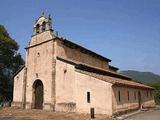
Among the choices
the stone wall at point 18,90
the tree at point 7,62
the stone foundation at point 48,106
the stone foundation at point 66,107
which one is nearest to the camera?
the stone foundation at point 66,107

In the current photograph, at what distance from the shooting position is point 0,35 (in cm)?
3769

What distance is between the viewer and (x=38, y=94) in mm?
26875

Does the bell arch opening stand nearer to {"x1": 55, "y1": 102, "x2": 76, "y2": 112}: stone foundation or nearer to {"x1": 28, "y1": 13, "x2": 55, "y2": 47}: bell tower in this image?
{"x1": 55, "y1": 102, "x2": 76, "y2": 112}: stone foundation

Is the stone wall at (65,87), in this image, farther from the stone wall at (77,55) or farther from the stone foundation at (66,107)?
the stone wall at (77,55)

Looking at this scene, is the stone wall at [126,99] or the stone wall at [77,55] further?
the stone wall at [77,55]

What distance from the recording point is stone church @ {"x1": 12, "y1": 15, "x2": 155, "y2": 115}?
20358mm

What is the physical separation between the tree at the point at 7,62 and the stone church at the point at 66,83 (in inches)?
404

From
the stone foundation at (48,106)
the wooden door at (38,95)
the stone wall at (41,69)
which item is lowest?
the stone foundation at (48,106)

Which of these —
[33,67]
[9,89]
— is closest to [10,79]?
[9,89]

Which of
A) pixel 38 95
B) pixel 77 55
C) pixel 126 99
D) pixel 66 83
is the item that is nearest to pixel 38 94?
pixel 38 95

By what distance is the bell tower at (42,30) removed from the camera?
86.9ft

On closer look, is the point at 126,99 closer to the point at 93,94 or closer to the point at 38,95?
the point at 93,94

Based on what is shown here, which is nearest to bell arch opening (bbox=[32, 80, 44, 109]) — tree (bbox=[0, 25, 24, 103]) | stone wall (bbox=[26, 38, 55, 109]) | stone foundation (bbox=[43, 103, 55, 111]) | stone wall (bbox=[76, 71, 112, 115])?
stone wall (bbox=[26, 38, 55, 109])

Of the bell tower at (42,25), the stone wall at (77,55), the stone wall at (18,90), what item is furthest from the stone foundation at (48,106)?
the bell tower at (42,25)
